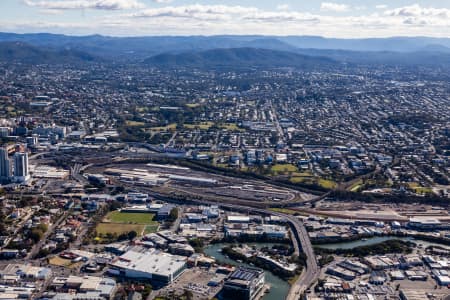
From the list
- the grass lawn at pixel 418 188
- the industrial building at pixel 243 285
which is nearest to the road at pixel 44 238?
the industrial building at pixel 243 285

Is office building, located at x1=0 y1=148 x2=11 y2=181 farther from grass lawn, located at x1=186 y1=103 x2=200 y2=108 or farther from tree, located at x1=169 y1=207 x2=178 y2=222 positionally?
grass lawn, located at x1=186 y1=103 x2=200 y2=108

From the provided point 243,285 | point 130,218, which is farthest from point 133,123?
point 243,285

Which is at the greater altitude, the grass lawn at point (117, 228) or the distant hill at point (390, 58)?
the distant hill at point (390, 58)

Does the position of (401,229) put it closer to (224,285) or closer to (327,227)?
(327,227)

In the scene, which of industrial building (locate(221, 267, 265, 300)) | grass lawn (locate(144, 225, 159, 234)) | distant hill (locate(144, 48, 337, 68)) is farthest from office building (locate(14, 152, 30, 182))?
distant hill (locate(144, 48, 337, 68))

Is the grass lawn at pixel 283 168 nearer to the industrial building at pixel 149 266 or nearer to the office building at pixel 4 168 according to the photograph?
the office building at pixel 4 168

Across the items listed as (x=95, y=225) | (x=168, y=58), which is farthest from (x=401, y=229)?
(x=168, y=58)

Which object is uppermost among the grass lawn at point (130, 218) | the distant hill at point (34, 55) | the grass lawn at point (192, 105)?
the distant hill at point (34, 55)
